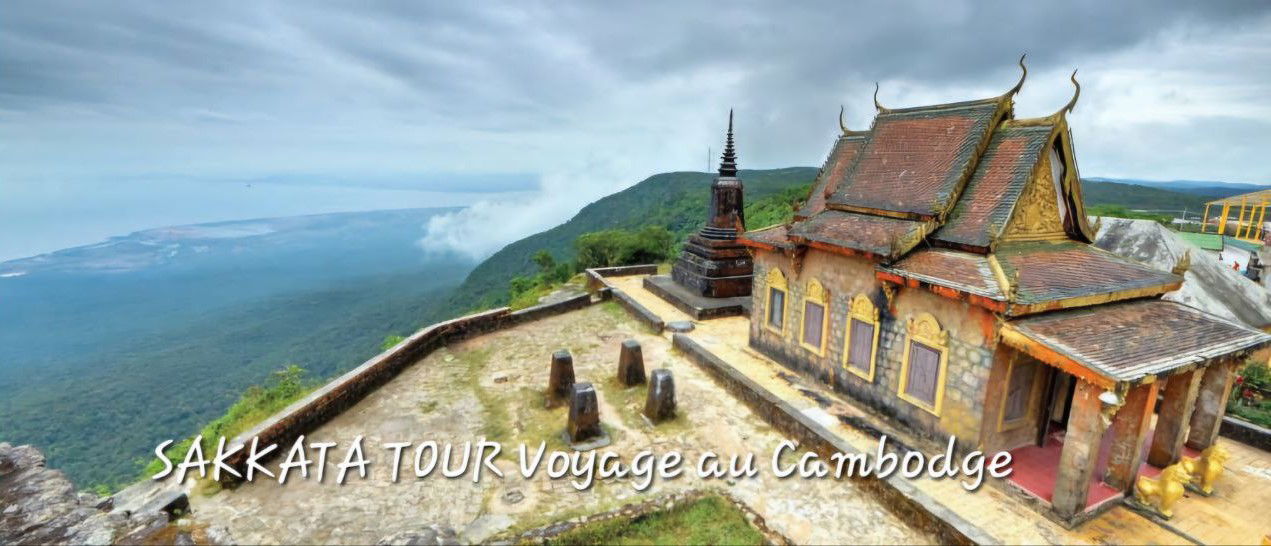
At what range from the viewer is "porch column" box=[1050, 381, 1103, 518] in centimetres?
738

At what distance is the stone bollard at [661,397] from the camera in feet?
36.7

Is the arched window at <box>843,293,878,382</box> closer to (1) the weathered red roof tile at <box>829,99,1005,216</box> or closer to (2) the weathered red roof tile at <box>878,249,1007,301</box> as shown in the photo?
(2) the weathered red roof tile at <box>878,249,1007,301</box>

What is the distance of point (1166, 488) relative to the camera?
780 centimetres

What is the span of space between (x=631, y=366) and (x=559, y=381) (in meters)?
1.84

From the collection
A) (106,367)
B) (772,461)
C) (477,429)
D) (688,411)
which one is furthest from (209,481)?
(106,367)

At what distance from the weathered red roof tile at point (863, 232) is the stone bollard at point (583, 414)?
19.3 feet

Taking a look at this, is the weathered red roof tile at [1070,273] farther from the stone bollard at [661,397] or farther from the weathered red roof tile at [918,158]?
the stone bollard at [661,397]

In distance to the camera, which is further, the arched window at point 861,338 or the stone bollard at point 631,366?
the stone bollard at point 631,366

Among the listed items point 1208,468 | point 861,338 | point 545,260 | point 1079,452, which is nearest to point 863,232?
point 861,338

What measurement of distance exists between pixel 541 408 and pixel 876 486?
22.6 feet

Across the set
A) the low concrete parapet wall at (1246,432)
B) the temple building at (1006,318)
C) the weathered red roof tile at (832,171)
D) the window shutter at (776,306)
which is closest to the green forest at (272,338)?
the weathered red roof tile at (832,171)

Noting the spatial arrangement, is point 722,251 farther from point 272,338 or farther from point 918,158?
point 272,338

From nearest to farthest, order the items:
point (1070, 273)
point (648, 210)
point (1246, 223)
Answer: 1. point (1070, 273)
2. point (1246, 223)
3. point (648, 210)

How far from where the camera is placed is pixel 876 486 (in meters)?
8.52
